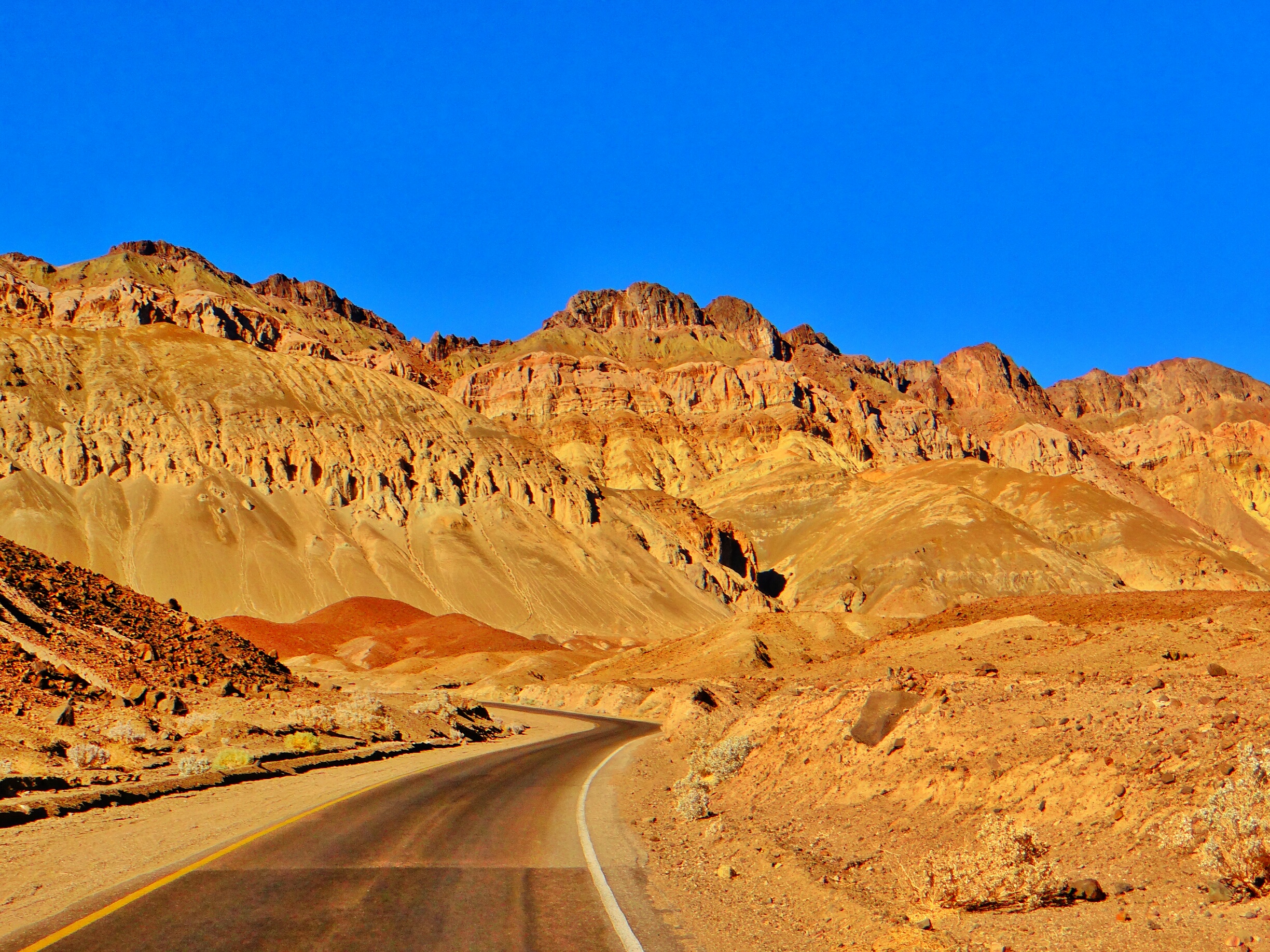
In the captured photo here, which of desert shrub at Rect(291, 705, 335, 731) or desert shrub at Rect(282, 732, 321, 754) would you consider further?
desert shrub at Rect(291, 705, 335, 731)

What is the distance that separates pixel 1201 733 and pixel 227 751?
17385mm

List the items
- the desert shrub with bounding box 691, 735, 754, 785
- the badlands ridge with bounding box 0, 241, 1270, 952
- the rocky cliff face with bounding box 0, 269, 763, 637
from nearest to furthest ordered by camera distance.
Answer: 1. the badlands ridge with bounding box 0, 241, 1270, 952
2. the desert shrub with bounding box 691, 735, 754, 785
3. the rocky cliff face with bounding box 0, 269, 763, 637

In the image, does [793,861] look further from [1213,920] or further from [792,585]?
[792,585]

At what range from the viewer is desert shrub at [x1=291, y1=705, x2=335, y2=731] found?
27.1m

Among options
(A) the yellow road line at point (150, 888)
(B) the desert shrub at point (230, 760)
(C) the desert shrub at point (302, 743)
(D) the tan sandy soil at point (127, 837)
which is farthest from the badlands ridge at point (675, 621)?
(A) the yellow road line at point (150, 888)

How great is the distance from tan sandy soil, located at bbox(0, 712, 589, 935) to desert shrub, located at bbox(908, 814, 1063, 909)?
7.37 meters

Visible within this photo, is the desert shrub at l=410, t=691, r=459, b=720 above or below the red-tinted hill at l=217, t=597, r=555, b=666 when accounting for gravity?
below

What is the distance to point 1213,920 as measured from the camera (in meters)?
6.34

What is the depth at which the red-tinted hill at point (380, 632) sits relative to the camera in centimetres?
8294

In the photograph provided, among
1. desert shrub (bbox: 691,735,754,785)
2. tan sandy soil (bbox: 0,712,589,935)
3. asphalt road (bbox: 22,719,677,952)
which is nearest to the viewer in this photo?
asphalt road (bbox: 22,719,677,952)

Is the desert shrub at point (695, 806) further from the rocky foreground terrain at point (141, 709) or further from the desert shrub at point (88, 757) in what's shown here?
the desert shrub at point (88, 757)

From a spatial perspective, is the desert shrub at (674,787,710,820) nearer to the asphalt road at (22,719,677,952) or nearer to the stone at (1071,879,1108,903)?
the asphalt road at (22,719,677,952)

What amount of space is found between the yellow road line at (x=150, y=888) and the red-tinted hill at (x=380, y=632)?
68297mm

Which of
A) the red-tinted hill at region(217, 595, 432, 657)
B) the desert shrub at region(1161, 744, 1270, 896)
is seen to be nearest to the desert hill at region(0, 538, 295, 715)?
the desert shrub at region(1161, 744, 1270, 896)
